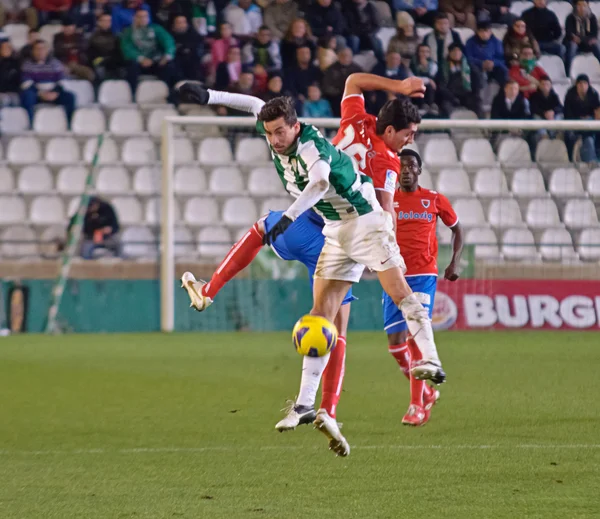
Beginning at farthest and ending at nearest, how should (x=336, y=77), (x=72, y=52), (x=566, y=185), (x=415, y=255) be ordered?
(x=72, y=52) → (x=336, y=77) → (x=566, y=185) → (x=415, y=255)

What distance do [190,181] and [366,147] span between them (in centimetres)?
766

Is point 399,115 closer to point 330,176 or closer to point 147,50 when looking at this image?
point 330,176

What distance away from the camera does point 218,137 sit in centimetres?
Answer: 1411

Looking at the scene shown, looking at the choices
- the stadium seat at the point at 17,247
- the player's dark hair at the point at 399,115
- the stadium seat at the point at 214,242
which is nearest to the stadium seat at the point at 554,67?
the stadium seat at the point at 214,242

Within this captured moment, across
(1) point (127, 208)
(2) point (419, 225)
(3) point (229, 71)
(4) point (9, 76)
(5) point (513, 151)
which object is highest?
(3) point (229, 71)

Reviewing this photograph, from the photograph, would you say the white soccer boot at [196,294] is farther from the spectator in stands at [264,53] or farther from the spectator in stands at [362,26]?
the spectator in stands at [362,26]

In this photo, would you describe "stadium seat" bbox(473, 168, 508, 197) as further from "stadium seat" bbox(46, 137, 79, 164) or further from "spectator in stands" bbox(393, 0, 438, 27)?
"stadium seat" bbox(46, 137, 79, 164)

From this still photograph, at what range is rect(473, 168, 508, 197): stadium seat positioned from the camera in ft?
45.8

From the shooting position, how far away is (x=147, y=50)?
16062mm

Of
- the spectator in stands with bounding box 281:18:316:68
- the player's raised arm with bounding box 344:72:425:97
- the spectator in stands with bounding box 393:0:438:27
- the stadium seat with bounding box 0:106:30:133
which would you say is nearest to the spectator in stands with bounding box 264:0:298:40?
the spectator in stands with bounding box 281:18:316:68

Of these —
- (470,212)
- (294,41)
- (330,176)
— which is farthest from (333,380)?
(294,41)

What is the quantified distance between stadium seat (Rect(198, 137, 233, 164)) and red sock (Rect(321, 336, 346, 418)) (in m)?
7.97

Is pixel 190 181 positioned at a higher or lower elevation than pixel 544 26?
lower

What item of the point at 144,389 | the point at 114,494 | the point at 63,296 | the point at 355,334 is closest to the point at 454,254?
the point at 144,389
